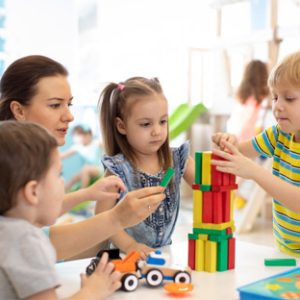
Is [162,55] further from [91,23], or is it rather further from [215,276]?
[215,276]

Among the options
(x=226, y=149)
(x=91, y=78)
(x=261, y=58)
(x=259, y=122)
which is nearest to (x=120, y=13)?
(x=91, y=78)

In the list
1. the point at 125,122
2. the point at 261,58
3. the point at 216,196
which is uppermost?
the point at 261,58

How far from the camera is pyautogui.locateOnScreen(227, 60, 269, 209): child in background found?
364cm

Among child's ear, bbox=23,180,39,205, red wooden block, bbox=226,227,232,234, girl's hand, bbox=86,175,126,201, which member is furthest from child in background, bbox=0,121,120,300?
red wooden block, bbox=226,227,232,234

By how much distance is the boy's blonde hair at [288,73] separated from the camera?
4.06 ft

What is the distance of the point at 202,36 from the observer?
4.86 meters

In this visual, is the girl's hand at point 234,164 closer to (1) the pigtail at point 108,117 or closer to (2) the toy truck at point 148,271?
(2) the toy truck at point 148,271

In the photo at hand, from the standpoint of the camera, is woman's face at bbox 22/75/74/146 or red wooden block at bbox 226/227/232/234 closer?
red wooden block at bbox 226/227/232/234

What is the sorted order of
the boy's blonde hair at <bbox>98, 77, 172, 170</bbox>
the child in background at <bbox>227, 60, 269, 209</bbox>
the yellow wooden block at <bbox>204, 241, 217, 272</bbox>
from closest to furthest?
A: the yellow wooden block at <bbox>204, 241, 217, 272</bbox>, the boy's blonde hair at <bbox>98, 77, 172, 170</bbox>, the child in background at <bbox>227, 60, 269, 209</bbox>

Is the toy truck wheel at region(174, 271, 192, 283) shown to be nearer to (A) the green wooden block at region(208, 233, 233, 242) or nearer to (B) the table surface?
(B) the table surface

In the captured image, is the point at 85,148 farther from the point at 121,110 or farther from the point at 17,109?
the point at 17,109

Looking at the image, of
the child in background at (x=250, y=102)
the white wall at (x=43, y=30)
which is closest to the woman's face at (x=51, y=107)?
the child in background at (x=250, y=102)

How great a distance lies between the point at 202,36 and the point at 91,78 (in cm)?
105

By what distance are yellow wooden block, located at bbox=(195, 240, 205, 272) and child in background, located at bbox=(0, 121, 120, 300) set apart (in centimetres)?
36
